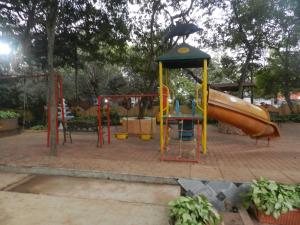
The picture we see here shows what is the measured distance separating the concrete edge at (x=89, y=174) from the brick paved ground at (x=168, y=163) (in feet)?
0.53

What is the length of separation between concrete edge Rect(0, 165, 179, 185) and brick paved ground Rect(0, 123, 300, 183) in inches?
6.3

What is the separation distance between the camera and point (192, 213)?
300 cm

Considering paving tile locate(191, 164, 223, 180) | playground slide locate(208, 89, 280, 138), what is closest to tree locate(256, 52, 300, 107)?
playground slide locate(208, 89, 280, 138)

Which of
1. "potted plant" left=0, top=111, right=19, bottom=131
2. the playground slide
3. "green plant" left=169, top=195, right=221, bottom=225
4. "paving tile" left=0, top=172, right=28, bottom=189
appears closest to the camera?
"green plant" left=169, top=195, right=221, bottom=225

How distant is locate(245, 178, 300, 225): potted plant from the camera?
339cm

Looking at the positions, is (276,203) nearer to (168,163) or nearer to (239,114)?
(168,163)

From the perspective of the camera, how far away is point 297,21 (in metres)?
12.3

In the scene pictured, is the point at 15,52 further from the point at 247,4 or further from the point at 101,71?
the point at 247,4

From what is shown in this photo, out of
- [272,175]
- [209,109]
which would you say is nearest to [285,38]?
[209,109]

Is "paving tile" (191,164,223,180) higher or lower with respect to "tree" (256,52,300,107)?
lower

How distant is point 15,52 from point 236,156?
38.3ft

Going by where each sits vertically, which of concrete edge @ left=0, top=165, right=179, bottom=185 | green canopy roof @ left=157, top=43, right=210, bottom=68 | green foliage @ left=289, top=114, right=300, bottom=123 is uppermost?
green canopy roof @ left=157, top=43, right=210, bottom=68

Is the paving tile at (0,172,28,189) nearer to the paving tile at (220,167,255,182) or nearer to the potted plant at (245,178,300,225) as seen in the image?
the paving tile at (220,167,255,182)

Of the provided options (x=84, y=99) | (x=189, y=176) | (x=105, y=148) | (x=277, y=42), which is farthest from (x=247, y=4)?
(x=84, y=99)
